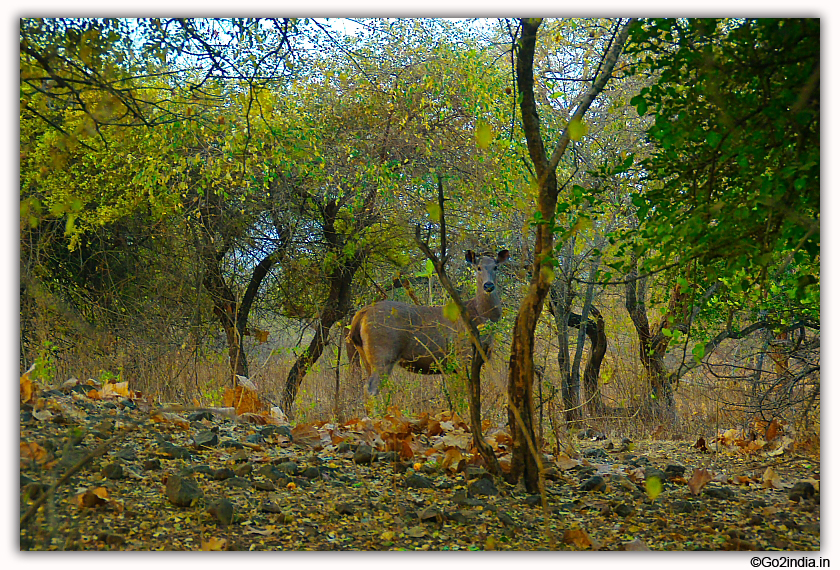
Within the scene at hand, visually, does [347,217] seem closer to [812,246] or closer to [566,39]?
[566,39]

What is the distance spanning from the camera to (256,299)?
7.70 m

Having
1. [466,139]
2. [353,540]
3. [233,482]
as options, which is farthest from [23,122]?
[466,139]

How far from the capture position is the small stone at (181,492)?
2617mm

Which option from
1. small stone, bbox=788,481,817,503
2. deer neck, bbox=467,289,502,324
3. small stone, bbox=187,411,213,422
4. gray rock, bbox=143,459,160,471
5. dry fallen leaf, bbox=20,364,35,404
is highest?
deer neck, bbox=467,289,502,324

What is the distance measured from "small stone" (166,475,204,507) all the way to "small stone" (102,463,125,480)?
0.25 meters

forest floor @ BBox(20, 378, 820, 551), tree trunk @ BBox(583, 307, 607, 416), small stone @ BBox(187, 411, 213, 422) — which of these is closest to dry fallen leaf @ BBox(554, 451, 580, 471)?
→ forest floor @ BBox(20, 378, 820, 551)

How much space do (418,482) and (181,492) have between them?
0.95m

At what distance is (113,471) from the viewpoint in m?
2.77

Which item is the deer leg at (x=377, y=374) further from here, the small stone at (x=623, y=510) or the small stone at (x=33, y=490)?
the small stone at (x=33, y=490)

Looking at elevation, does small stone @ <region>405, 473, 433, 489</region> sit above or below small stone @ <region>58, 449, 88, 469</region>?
below

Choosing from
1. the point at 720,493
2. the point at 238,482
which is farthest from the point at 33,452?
the point at 720,493

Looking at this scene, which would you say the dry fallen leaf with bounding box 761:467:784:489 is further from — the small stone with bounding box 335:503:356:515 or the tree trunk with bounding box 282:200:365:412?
the tree trunk with bounding box 282:200:365:412

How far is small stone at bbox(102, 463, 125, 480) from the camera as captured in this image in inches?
109

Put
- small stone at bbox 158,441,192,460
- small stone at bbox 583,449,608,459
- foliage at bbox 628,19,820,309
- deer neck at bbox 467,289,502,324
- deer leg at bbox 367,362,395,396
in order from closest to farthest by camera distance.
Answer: foliage at bbox 628,19,820,309 → small stone at bbox 158,441,192,460 → small stone at bbox 583,449,608,459 → deer leg at bbox 367,362,395,396 → deer neck at bbox 467,289,502,324
